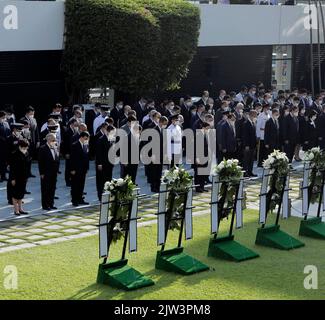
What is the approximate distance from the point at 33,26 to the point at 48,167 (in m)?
7.26

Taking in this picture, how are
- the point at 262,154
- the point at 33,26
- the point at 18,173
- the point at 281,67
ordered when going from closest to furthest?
the point at 18,173 < the point at 262,154 < the point at 33,26 < the point at 281,67

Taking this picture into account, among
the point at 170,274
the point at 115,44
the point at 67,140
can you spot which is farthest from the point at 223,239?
the point at 115,44

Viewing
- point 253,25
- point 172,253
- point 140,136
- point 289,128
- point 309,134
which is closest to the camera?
point 172,253

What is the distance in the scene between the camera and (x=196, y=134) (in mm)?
20484

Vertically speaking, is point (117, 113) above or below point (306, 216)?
above

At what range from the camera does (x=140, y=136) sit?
20.5 metres

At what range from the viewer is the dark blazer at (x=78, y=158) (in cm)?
1820

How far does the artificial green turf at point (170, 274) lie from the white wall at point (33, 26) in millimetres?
9428

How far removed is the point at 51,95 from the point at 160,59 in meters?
3.41

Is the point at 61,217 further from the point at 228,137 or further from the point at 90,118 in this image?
the point at 90,118

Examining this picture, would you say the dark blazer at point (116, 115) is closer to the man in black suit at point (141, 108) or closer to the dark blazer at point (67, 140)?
the man in black suit at point (141, 108)

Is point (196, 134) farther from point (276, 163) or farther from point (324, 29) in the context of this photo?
point (324, 29)

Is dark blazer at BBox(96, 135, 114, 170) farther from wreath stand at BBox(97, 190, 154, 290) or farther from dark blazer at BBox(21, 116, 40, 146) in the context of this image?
wreath stand at BBox(97, 190, 154, 290)

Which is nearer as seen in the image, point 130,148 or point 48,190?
point 48,190
